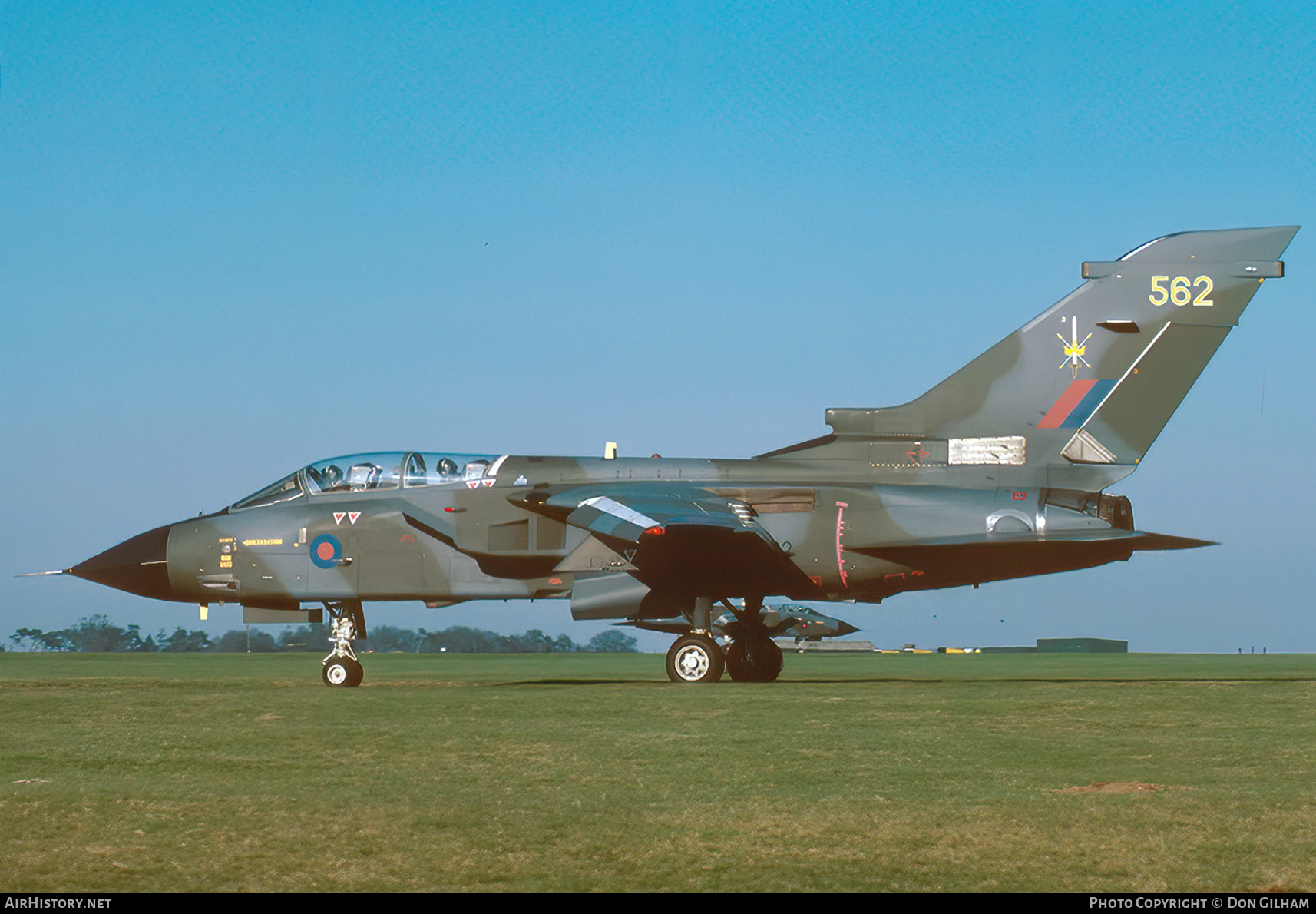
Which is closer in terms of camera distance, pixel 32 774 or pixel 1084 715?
pixel 32 774

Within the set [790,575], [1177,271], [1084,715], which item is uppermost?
[1177,271]

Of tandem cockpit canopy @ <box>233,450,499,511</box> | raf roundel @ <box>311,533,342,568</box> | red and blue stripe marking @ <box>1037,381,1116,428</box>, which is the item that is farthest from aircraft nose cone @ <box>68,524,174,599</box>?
red and blue stripe marking @ <box>1037,381,1116,428</box>

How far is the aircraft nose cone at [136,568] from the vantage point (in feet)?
64.9

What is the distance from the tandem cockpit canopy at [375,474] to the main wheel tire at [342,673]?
2711 mm

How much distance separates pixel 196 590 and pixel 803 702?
10281 mm

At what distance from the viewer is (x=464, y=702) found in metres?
14.7

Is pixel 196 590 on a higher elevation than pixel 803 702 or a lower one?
higher

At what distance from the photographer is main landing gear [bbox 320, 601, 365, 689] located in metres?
18.9

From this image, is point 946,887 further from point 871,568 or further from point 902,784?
point 871,568

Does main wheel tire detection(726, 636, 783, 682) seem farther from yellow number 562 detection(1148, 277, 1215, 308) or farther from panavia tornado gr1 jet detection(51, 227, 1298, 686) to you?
yellow number 562 detection(1148, 277, 1215, 308)

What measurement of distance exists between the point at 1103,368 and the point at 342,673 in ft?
40.0

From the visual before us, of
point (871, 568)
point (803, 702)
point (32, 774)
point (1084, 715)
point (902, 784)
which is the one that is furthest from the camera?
point (871, 568)
